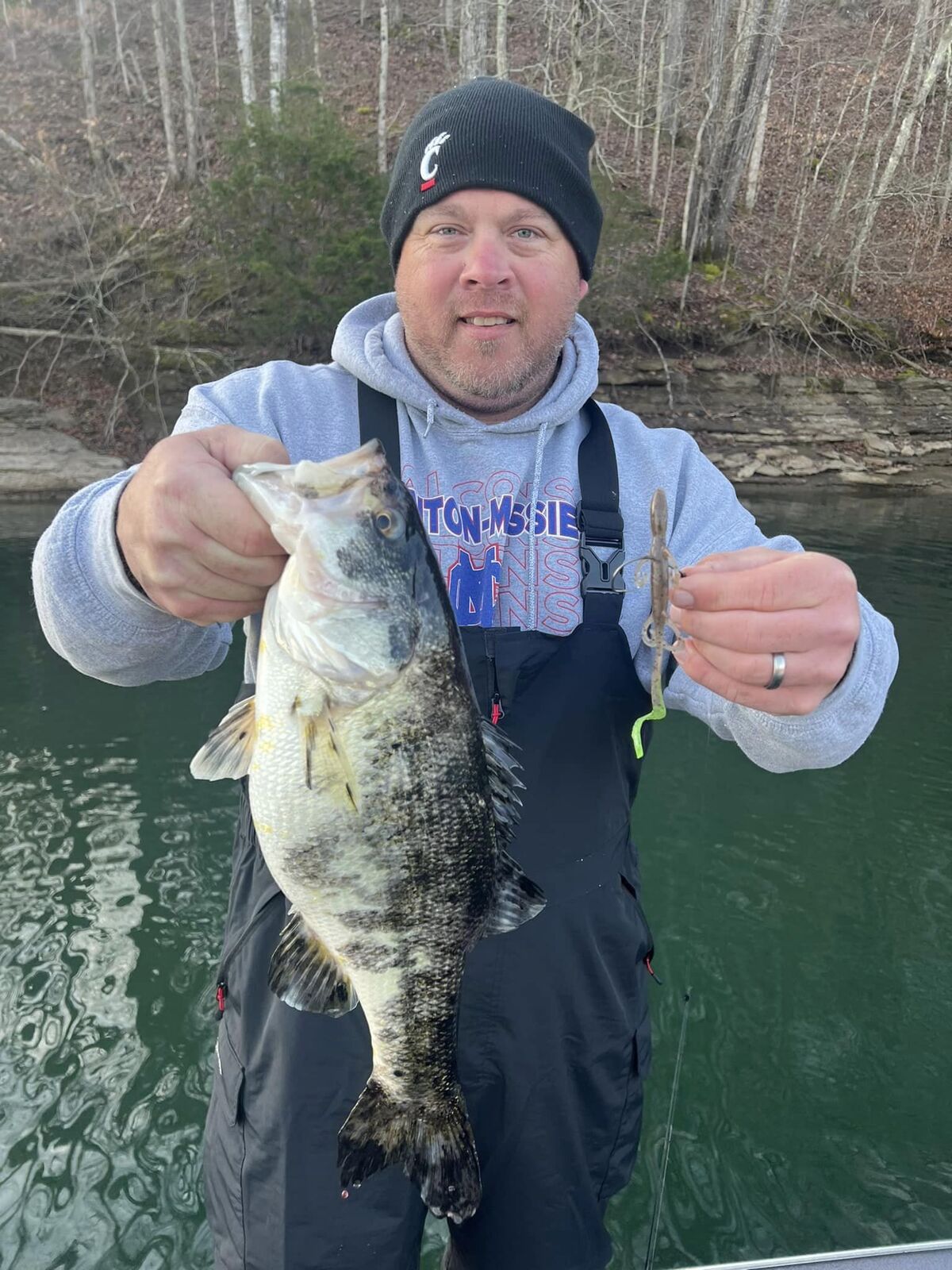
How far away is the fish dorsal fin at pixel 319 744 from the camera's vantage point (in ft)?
5.84

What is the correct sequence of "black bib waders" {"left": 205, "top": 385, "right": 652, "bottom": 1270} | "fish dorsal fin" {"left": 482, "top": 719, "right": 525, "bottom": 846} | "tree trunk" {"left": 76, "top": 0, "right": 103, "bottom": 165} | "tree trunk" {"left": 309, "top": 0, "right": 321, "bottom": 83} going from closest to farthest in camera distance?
"fish dorsal fin" {"left": 482, "top": 719, "right": 525, "bottom": 846}
"black bib waders" {"left": 205, "top": 385, "right": 652, "bottom": 1270}
"tree trunk" {"left": 76, "top": 0, "right": 103, "bottom": 165}
"tree trunk" {"left": 309, "top": 0, "right": 321, "bottom": 83}

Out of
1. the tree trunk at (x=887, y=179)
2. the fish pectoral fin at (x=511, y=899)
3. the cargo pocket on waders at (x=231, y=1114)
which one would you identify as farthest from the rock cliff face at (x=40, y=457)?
the tree trunk at (x=887, y=179)

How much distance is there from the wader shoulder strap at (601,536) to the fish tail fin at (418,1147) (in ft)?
4.15

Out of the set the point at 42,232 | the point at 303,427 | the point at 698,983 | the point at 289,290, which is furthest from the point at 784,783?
the point at 42,232

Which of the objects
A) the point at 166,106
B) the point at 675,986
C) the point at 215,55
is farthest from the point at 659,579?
the point at 215,55

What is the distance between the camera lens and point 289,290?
51.0ft

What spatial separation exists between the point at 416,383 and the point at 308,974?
157 cm

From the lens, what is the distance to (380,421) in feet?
8.00

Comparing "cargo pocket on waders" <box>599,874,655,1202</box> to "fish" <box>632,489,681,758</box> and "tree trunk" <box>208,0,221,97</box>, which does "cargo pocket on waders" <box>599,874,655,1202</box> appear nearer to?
"fish" <box>632,489,681,758</box>

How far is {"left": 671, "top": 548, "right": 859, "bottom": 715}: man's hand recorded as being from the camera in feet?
5.64

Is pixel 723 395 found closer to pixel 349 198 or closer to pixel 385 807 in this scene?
pixel 349 198

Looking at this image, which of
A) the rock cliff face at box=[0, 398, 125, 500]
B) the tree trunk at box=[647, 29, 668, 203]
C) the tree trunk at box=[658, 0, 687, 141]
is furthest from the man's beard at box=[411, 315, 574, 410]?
the tree trunk at box=[647, 29, 668, 203]

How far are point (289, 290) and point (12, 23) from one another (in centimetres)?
2163

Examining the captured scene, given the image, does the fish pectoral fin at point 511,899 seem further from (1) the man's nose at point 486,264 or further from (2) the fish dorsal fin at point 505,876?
(1) the man's nose at point 486,264
